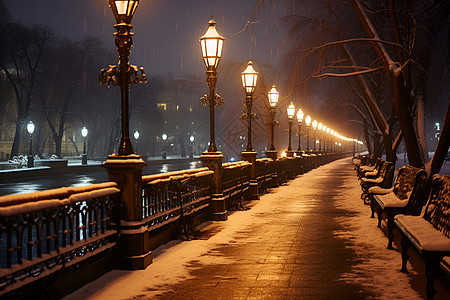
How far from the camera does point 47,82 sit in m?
54.7

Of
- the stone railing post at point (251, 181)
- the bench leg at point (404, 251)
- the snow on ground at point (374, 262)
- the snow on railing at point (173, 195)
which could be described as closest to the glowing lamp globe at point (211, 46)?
the snow on railing at point (173, 195)

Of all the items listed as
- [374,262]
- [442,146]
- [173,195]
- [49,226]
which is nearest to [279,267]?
[374,262]

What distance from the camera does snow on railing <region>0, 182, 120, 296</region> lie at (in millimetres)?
5438

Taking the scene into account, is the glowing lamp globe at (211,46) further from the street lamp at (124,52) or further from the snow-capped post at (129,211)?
the snow-capped post at (129,211)

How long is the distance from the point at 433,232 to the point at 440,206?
1.88 ft

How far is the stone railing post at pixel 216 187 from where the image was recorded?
13.8 metres

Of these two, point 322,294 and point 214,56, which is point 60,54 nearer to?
point 214,56

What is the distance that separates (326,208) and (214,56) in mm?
5796

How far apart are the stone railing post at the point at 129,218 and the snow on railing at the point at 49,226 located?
0.14 meters

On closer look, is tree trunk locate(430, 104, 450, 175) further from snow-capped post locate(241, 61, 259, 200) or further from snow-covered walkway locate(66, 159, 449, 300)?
snow-capped post locate(241, 61, 259, 200)

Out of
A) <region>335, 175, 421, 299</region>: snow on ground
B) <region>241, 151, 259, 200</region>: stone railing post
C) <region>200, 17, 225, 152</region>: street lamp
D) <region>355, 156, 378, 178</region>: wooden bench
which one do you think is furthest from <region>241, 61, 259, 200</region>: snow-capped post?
<region>335, 175, 421, 299</region>: snow on ground

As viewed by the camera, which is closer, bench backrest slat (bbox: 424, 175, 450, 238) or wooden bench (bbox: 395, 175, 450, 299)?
wooden bench (bbox: 395, 175, 450, 299)

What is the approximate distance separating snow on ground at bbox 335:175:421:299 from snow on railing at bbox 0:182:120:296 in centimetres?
340

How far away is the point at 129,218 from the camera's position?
8.27 metres
